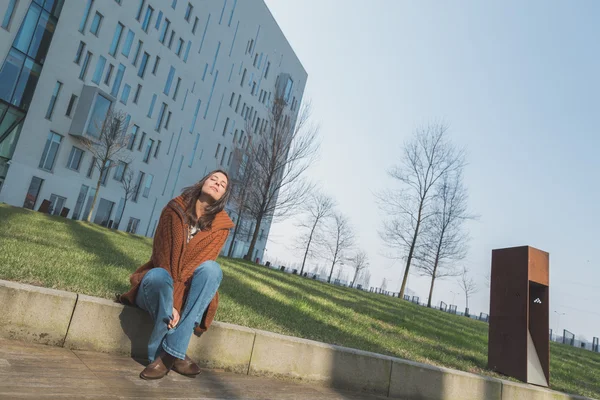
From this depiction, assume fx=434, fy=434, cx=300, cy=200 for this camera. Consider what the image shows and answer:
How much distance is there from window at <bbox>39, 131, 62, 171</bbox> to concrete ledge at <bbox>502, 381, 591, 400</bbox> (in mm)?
25755

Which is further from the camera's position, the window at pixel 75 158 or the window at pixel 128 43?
the window at pixel 128 43

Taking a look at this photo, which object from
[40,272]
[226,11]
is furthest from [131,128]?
[40,272]

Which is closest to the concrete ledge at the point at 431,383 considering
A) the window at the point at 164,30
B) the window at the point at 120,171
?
the window at the point at 120,171

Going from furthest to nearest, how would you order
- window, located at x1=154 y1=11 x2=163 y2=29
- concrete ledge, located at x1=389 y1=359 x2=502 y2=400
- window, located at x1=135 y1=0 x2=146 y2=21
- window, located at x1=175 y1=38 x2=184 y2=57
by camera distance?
window, located at x1=175 y1=38 x2=184 y2=57, window, located at x1=154 y1=11 x2=163 y2=29, window, located at x1=135 y1=0 x2=146 y2=21, concrete ledge, located at x1=389 y1=359 x2=502 y2=400

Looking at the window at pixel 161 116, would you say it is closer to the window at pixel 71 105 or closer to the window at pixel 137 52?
the window at pixel 137 52

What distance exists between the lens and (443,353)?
6.00 meters

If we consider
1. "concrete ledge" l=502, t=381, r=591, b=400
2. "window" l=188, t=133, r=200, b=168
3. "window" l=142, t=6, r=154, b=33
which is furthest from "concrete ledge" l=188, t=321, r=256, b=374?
"window" l=188, t=133, r=200, b=168

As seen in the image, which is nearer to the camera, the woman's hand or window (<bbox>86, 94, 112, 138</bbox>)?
the woman's hand

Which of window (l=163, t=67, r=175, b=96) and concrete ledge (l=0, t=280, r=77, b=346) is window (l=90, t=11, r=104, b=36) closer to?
window (l=163, t=67, r=175, b=96)

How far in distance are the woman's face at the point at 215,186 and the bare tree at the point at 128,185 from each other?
90.4 ft

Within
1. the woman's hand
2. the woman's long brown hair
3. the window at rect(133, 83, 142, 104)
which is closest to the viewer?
the woman's hand

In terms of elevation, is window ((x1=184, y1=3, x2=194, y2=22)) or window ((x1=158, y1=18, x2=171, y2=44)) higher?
window ((x1=184, y1=3, x2=194, y2=22))

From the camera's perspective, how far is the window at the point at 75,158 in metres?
25.8

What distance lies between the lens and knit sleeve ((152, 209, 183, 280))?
3.30 m
